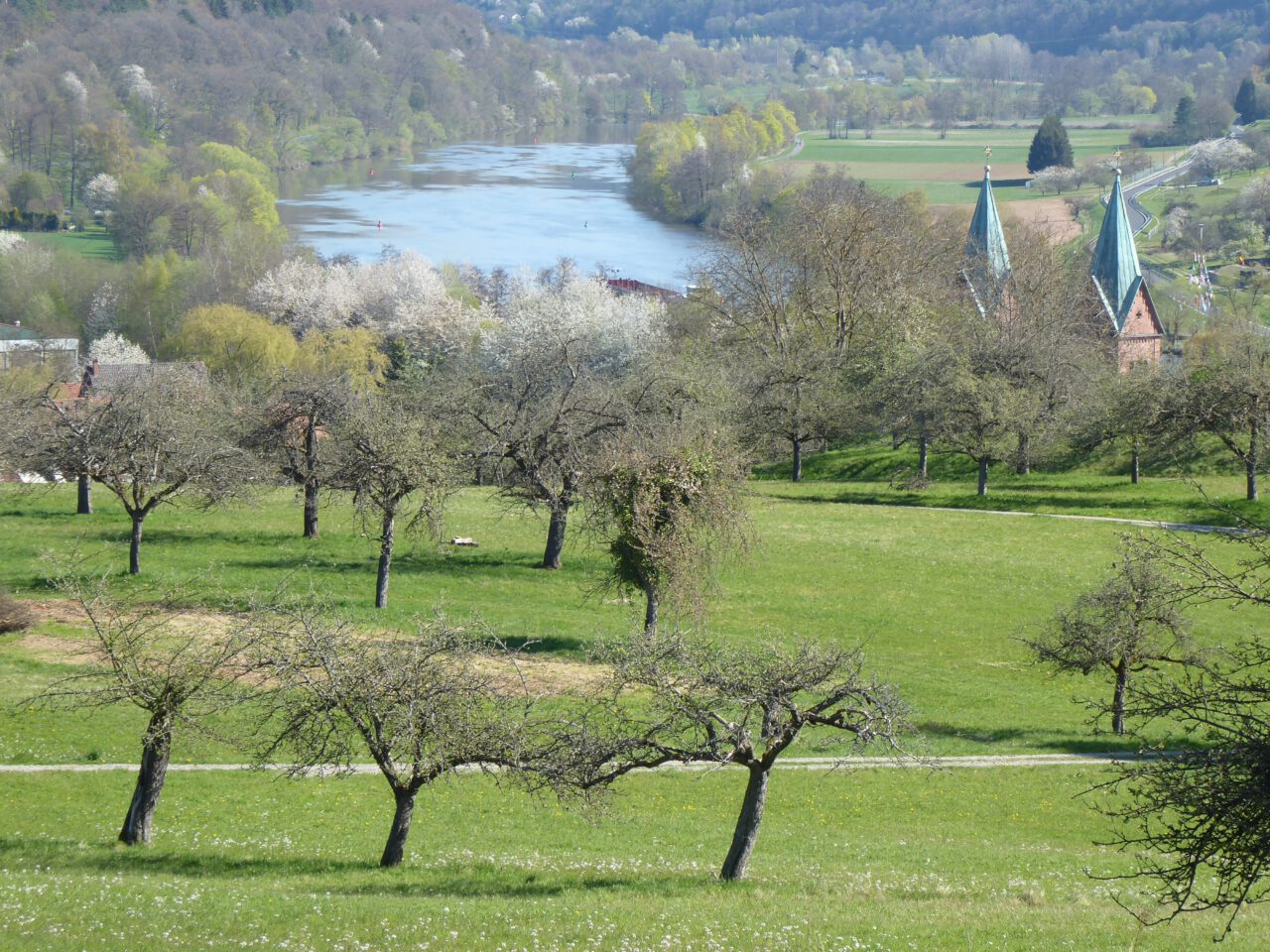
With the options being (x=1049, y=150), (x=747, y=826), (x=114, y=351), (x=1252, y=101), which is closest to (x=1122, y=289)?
(x=114, y=351)

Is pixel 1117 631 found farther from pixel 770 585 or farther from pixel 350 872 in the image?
pixel 350 872

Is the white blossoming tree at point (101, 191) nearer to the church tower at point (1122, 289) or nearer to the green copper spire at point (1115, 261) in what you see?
the green copper spire at point (1115, 261)

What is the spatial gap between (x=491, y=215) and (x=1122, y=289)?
8091cm

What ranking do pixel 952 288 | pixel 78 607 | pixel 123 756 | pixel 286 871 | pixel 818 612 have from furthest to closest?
pixel 952 288
pixel 818 612
pixel 78 607
pixel 123 756
pixel 286 871

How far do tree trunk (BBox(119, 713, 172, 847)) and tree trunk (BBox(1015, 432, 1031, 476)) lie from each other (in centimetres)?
2913

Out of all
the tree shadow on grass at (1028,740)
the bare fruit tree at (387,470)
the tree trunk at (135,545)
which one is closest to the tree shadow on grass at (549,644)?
the bare fruit tree at (387,470)

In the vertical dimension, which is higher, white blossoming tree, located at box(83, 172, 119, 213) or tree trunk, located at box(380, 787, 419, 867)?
white blossoming tree, located at box(83, 172, 119, 213)

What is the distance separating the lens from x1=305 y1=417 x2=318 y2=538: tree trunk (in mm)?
31562

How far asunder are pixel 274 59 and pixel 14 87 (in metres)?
45.2

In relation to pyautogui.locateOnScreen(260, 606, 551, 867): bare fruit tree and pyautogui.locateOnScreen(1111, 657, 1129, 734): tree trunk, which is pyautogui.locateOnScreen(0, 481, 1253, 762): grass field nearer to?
pyautogui.locateOnScreen(1111, 657, 1129, 734): tree trunk

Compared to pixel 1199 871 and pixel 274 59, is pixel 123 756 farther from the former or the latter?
pixel 274 59

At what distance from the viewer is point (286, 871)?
15.6m

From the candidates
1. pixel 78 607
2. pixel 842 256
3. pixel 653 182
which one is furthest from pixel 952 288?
pixel 653 182

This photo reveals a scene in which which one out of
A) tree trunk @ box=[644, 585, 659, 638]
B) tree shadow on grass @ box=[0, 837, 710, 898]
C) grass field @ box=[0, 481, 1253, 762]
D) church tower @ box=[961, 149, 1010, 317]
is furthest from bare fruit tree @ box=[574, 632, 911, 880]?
church tower @ box=[961, 149, 1010, 317]
